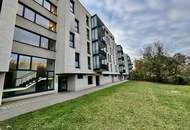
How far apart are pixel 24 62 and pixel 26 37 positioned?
2830mm

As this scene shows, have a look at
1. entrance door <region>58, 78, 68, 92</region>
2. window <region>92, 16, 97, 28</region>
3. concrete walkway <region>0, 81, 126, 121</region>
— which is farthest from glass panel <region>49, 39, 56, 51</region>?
window <region>92, 16, 97, 28</region>

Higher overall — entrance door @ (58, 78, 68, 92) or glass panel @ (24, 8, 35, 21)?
glass panel @ (24, 8, 35, 21)

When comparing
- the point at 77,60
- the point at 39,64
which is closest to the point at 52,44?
the point at 39,64

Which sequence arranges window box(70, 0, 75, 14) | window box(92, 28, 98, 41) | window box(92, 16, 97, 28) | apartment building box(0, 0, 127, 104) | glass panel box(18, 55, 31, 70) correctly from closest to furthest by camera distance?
1. apartment building box(0, 0, 127, 104)
2. glass panel box(18, 55, 31, 70)
3. window box(70, 0, 75, 14)
4. window box(92, 28, 98, 41)
5. window box(92, 16, 97, 28)

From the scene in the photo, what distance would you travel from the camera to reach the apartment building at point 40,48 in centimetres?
890

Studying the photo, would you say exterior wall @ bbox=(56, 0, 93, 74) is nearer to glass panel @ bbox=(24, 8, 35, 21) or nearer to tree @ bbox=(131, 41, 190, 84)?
glass panel @ bbox=(24, 8, 35, 21)

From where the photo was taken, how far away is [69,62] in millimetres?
15305

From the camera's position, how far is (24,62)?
11.9 m

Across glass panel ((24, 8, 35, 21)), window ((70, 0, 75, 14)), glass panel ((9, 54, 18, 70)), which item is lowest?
glass panel ((9, 54, 18, 70))

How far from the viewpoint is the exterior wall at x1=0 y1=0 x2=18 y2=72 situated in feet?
26.8

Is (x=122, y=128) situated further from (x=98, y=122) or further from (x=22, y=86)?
(x=22, y=86)

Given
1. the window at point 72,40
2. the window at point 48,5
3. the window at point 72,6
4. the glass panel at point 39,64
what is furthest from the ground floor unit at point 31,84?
the window at point 72,6

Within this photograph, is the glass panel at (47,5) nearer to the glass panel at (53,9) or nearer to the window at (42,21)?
the glass panel at (53,9)

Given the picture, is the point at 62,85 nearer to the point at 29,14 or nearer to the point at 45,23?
the point at 45,23
